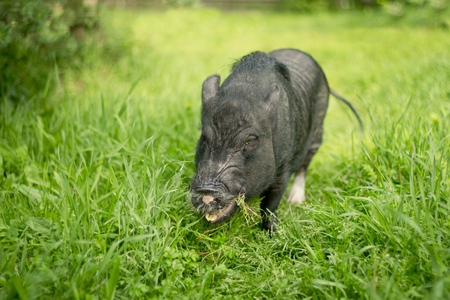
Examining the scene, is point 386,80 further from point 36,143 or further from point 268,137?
point 36,143

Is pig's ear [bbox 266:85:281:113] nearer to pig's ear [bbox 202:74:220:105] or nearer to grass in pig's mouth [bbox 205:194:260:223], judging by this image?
pig's ear [bbox 202:74:220:105]

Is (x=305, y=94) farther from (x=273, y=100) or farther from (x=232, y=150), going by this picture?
(x=232, y=150)

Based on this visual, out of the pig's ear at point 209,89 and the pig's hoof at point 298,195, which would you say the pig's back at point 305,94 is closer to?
the pig's hoof at point 298,195

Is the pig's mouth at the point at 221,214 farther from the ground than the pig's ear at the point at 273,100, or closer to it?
closer to it

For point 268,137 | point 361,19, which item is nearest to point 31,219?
point 268,137

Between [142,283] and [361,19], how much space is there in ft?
48.5

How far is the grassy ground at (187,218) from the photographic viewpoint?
226cm

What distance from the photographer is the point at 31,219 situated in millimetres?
2650

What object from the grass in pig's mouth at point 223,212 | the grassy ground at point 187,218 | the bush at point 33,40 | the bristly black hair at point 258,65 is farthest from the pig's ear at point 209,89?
the bush at point 33,40

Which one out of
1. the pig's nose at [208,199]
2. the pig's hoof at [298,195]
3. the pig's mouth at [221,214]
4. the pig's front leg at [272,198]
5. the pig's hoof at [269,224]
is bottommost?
the pig's hoof at [298,195]

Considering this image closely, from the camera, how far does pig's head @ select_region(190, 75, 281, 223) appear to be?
2492mm

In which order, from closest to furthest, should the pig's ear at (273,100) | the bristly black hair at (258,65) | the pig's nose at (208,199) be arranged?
the pig's nose at (208,199), the pig's ear at (273,100), the bristly black hair at (258,65)

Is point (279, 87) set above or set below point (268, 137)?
above

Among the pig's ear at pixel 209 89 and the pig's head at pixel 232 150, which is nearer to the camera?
the pig's head at pixel 232 150
